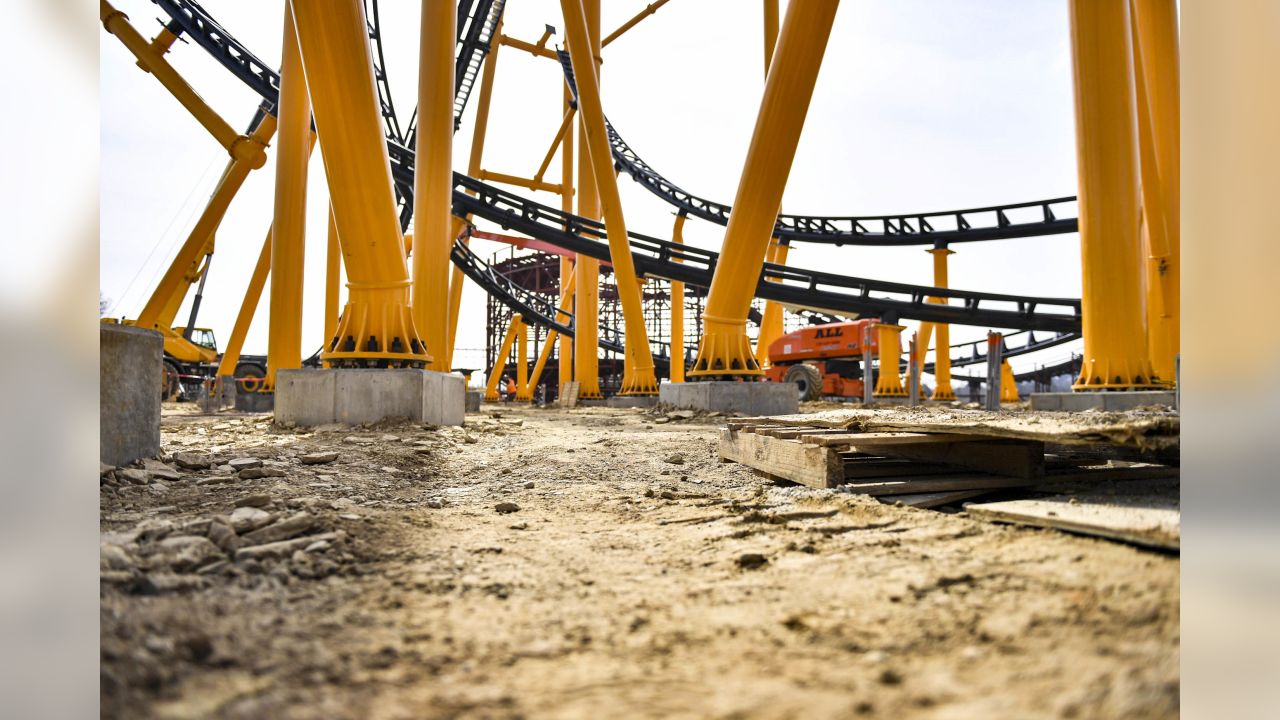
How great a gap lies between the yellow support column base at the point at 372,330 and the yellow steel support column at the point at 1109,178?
715 centimetres

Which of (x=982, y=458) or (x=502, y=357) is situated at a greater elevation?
(x=502, y=357)

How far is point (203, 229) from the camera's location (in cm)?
1396

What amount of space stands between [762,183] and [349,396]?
5.44m

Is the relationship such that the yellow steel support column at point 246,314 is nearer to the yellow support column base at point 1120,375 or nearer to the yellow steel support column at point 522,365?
the yellow steel support column at point 522,365

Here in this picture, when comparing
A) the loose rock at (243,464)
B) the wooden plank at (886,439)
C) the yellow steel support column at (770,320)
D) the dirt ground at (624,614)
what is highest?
the yellow steel support column at (770,320)

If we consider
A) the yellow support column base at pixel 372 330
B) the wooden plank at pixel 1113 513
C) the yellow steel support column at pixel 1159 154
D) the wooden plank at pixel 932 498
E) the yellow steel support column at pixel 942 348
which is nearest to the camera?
the wooden plank at pixel 1113 513

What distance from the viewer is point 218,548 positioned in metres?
2.02

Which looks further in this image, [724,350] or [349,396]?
[724,350]

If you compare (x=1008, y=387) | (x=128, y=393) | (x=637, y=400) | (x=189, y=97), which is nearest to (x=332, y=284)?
(x=189, y=97)

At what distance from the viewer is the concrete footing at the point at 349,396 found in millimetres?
6566

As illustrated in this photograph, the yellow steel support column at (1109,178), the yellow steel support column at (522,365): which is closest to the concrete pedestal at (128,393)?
the yellow steel support column at (1109,178)

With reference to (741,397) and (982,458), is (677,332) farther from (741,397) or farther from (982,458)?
(982,458)
